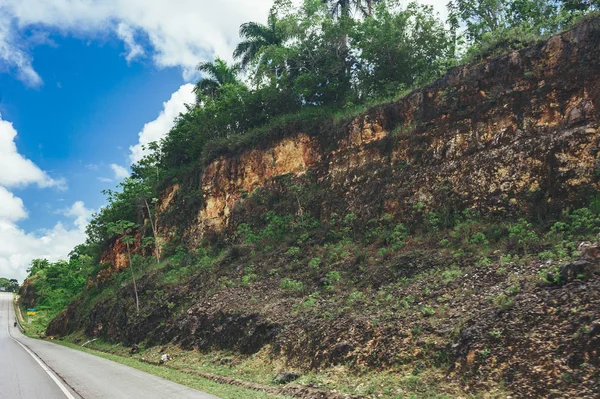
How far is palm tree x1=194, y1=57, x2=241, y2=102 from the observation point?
37.2 m

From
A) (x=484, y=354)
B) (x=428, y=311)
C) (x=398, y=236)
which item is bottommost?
(x=484, y=354)

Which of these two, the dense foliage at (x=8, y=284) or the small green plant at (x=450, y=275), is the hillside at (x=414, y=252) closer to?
the small green plant at (x=450, y=275)

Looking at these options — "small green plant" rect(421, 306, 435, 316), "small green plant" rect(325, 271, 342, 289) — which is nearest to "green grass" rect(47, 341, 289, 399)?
"small green plant" rect(421, 306, 435, 316)

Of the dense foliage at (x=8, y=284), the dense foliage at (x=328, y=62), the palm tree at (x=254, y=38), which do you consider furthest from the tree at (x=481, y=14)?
the dense foliage at (x=8, y=284)

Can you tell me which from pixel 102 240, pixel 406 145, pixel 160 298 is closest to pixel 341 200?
pixel 406 145

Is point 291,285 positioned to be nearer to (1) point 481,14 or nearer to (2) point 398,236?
(2) point 398,236

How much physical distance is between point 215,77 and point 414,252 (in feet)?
99.3

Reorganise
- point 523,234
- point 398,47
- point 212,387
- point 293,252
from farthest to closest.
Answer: point 398,47 < point 293,252 < point 523,234 < point 212,387

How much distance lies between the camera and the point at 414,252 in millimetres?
13719

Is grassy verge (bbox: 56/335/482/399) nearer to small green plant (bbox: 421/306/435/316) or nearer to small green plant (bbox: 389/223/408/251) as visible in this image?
small green plant (bbox: 421/306/435/316)

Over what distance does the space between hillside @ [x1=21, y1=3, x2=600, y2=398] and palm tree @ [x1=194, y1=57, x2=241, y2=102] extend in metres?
13.5

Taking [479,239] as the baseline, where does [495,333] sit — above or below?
below

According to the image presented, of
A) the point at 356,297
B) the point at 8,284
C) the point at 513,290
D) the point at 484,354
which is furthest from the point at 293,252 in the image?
the point at 8,284

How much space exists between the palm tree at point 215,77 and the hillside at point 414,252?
13513 millimetres
